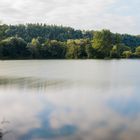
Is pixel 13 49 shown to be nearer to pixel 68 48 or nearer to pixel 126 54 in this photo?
pixel 68 48

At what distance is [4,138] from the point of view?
42.3 ft

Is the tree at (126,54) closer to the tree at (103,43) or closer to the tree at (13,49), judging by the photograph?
the tree at (103,43)

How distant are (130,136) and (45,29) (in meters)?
165

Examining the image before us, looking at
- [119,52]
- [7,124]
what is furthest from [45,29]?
[7,124]

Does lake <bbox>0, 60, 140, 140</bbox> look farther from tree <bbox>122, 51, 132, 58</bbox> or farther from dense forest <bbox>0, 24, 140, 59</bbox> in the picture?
tree <bbox>122, 51, 132, 58</bbox>

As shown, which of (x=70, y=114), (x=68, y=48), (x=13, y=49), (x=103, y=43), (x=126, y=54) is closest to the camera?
(x=70, y=114)

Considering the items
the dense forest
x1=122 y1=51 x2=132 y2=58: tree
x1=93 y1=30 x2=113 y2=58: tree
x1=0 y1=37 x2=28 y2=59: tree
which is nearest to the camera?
x1=0 y1=37 x2=28 y2=59: tree

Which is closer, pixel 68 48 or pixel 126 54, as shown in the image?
pixel 68 48

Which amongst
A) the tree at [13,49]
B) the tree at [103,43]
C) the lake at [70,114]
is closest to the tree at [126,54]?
the tree at [103,43]

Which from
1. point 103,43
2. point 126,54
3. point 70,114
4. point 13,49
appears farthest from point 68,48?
point 70,114

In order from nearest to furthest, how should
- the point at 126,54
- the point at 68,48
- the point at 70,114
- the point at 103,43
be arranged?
the point at 70,114, the point at 68,48, the point at 103,43, the point at 126,54

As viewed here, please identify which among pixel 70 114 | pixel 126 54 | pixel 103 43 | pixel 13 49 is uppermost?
pixel 103 43

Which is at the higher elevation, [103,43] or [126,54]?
[103,43]

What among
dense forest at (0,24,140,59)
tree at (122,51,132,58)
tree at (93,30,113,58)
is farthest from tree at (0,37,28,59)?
tree at (122,51,132,58)
